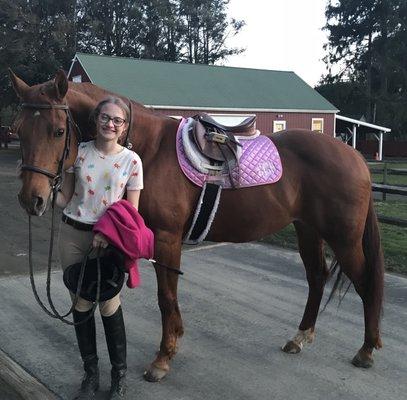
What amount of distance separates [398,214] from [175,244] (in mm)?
7776

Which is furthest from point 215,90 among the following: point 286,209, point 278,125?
point 286,209

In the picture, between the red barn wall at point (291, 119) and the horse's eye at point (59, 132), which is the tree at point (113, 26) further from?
the horse's eye at point (59, 132)

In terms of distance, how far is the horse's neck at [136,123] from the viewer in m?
2.80

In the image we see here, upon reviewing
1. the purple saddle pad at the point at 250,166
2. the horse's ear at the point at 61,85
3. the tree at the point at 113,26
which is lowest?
the purple saddle pad at the point at 250,166

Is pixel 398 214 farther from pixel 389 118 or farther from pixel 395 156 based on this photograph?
pixel 389 118

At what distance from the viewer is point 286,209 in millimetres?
3383

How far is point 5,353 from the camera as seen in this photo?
3.45 m

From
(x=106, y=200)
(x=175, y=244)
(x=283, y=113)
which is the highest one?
(x=283, y=113)

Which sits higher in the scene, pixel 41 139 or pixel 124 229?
pixel 41 139

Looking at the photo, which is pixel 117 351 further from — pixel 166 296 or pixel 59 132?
pixel 59 132

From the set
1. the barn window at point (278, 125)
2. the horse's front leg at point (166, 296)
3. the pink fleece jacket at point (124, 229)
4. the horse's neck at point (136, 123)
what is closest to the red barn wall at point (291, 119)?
the barn window at point (278, 125)

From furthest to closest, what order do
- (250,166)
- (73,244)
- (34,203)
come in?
(250,166), (73,244), (34,203)

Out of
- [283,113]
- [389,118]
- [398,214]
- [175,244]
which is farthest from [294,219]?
[389,118]

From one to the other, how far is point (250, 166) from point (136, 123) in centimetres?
83
